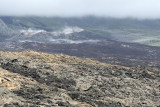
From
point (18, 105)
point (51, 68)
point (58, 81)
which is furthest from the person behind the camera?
point (51, 68)

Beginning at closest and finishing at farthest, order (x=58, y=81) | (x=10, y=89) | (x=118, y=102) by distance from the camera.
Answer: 1. (x=10, y=89)
2. (x=118, y=102)
3. (x=58, y=81)

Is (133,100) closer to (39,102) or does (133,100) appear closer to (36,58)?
(39,102)

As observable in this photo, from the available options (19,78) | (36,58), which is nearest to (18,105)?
(19,78)

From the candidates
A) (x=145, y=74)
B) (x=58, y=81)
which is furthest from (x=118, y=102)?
(x=145, y=74)

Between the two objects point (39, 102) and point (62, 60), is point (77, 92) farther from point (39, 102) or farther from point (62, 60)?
point (62, 60)

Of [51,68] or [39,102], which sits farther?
[51,68]

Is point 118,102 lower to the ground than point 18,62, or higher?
lower
